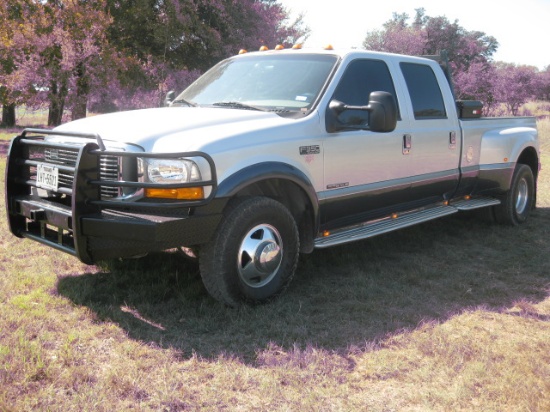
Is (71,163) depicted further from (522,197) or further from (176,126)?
(522,197)

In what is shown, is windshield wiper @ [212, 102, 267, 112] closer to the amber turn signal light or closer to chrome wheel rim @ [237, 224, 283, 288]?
chrome wheel rim @ [237, 224, 283, 288]

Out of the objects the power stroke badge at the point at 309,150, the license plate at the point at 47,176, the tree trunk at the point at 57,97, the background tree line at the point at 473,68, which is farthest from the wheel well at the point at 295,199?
the background tree line at the point at 473,68

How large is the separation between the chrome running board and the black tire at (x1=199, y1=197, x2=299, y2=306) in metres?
0.39

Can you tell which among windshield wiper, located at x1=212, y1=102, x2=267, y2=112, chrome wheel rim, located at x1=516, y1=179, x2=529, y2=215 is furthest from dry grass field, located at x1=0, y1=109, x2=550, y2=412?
chrome wheel rim, located at x1=516, y1=179, x2=529, y2=215

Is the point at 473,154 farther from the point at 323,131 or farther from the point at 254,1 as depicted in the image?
the point at 254,1

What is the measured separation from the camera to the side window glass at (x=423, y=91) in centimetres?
545

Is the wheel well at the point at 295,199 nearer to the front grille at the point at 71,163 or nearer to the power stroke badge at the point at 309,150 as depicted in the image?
the power stroke badge at the point at 309,150

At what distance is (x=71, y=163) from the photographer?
12.6ft

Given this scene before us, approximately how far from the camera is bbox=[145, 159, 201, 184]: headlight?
3.50 metres

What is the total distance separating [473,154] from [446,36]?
120 feet

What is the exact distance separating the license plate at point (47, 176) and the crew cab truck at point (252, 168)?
0.01 m

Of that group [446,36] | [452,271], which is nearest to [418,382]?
[452,271]

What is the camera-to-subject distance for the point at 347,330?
3676 mm

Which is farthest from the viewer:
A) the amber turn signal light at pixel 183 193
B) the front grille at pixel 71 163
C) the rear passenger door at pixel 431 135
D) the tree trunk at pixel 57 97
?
the tree trunk at pixel 57 97
